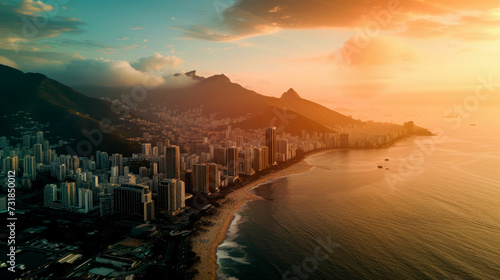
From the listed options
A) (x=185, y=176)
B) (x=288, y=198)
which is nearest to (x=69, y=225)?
(x=185, y=176)

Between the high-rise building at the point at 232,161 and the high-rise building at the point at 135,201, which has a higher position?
the high-rise building at the point at 232,161

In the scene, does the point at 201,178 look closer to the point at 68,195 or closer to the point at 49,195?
the point at 68,195

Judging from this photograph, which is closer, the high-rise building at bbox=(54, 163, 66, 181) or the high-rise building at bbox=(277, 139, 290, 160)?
the high-rise building at bbox=(54, 163, 66, 181)

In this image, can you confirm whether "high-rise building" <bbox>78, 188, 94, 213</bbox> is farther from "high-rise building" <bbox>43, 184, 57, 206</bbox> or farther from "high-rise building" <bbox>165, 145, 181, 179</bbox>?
"high-rise building" <bbox>165, 145, 181, 179</bbox>

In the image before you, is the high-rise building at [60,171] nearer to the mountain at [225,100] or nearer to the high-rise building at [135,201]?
the high-rise building at [135,201]

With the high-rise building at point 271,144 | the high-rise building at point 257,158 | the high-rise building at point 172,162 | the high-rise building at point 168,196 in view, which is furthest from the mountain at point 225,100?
the high-rise building at point 168,196

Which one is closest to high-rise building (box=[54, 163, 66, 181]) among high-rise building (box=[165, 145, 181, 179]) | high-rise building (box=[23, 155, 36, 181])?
high-rise building (box=[23, 155, 36, 181])
